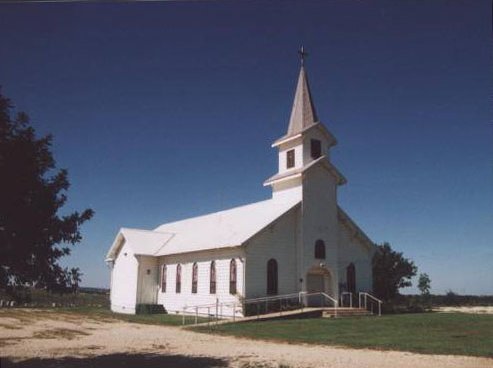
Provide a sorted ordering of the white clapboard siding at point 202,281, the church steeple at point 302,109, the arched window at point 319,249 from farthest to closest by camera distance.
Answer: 1. the church steeple at point 302,109
2. the arched window at point 319,249
3. the white clapboard siding at point 202,281

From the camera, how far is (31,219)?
1252 cm

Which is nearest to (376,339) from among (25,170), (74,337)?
(74,337)

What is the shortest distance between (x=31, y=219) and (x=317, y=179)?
22.9 meters

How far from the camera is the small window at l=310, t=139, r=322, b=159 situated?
33719 mm

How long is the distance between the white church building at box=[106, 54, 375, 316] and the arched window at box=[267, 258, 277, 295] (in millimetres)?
57

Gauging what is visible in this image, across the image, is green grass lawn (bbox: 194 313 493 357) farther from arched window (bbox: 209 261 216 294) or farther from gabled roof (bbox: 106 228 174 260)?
gabled roof (bbox: 106 228 174 260)

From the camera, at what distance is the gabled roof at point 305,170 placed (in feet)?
106

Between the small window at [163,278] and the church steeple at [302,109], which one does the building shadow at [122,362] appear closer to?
the church steeple at [302,109]

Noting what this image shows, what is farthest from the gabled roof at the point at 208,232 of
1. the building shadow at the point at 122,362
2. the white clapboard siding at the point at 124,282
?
the building shadow at the point at 122,362

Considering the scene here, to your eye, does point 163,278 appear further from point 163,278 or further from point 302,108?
point 302,108

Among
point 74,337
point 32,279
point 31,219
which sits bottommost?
point 74,337

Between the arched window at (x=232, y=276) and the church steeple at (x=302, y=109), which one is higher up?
the church steeple at (x=302, y=109)

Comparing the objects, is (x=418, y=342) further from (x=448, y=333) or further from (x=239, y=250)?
(x=239, y=250)

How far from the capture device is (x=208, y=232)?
36500mm
